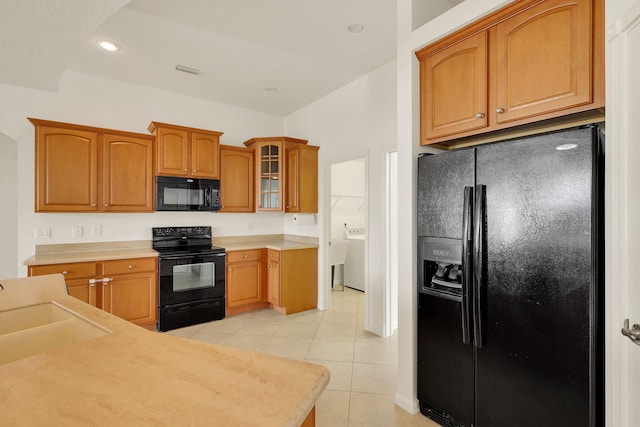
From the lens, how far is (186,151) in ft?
12.1

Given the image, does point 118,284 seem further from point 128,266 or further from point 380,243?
point 380,243

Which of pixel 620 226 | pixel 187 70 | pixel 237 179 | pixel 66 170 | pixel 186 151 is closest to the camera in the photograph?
pixel 620 226

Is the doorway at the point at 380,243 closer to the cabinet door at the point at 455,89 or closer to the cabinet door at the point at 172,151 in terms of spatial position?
the cabinet door at the point at 455,89

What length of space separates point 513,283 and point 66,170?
390 cm

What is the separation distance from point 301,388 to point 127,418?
1.25 feet

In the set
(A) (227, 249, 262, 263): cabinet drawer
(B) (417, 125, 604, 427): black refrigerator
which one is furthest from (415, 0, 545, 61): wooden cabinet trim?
(A) (227, 249, 262, 263): cabinet drawer

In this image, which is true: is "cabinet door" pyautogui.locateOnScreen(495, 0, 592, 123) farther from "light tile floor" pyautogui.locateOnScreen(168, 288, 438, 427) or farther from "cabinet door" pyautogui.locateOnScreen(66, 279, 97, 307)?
"cabinet door" pyautogui.locateOnScreen(66, 279, 97, 307)

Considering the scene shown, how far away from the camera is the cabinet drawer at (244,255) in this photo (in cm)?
387

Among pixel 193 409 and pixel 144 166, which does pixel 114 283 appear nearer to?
pixel 144 166

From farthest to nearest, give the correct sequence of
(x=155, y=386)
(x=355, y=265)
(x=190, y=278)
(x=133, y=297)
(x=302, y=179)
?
(x=355, y=265) → (x=302, y=179) → (x=190, y=278) → (x=133, y=297) → (x=155, y=386)

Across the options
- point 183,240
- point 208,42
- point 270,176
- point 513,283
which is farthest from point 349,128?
point 513,283

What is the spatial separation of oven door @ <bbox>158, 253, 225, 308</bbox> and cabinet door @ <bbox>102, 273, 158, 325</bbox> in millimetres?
99

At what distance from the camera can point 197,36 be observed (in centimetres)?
273

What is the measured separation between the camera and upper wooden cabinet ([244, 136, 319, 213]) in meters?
4.11
